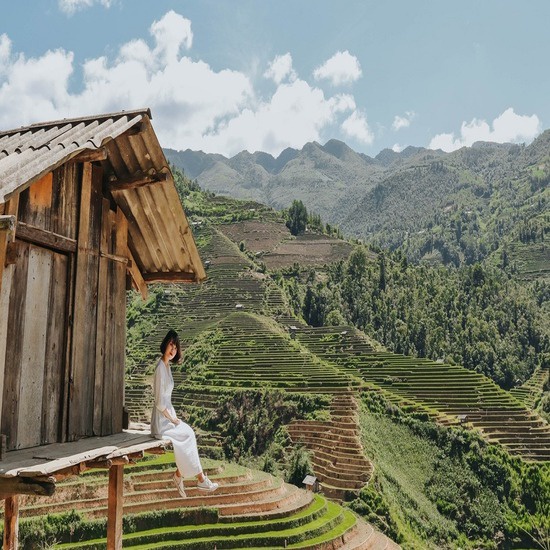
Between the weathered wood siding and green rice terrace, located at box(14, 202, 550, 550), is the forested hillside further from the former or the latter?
the weathered wood siding

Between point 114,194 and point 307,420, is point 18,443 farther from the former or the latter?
point 307,420

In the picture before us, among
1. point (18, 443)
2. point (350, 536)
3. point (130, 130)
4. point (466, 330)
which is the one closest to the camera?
point (18, 443)

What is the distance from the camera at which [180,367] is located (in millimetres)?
57812

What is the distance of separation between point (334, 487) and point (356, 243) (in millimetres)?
65677

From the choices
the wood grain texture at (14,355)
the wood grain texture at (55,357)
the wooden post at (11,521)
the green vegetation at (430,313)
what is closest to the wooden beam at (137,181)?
the wood grain texture at (55,357)

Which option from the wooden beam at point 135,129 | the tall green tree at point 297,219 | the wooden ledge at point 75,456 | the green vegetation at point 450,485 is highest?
the tall green tree at point 297,219

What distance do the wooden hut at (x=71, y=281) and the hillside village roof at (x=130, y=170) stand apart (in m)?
0.01

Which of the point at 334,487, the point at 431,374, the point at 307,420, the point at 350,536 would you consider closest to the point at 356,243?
the point at 431,374

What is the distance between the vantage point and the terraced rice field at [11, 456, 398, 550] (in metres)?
20.9

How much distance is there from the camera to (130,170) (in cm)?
539

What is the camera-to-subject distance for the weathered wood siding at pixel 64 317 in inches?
167

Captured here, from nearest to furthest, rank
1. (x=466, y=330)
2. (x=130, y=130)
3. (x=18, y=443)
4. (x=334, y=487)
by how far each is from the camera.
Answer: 1. (x=18, y=443)
2. (x=130, y=130)
3. (x=334, y=487)
4. (x=466, y=330)

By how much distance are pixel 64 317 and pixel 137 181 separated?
4.20ft

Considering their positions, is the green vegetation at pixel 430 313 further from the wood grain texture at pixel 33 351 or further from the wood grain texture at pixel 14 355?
the wood grain texture at pixel 14 355
